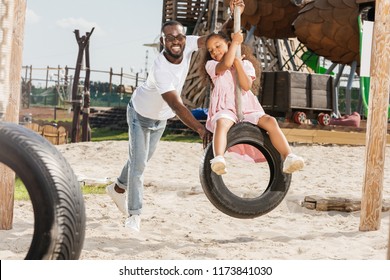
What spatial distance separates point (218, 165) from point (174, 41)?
96cm

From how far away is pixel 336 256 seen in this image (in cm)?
441

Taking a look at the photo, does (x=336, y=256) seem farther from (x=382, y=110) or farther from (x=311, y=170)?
(x=311, y=170)

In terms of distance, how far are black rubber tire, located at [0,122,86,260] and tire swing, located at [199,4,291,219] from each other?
1379 mm

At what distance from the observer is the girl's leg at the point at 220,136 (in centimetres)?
347

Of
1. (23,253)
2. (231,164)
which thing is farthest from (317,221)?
(231,164)

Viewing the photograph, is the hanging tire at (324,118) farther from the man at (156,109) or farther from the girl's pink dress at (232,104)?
the girl's pink dress at (232,104)

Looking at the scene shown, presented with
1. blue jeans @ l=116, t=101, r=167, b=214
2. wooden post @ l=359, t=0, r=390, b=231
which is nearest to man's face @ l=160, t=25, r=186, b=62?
blue jeans @ l=116, t=101, r=167, b=214

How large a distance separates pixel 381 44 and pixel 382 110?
0.52m

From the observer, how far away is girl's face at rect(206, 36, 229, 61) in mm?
3793

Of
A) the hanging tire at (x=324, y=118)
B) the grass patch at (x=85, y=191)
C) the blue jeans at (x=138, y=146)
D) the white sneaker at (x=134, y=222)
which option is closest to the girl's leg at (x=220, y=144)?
the blue jeans at (x=138, y=146)

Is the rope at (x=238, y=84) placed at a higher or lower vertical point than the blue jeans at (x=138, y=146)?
higher

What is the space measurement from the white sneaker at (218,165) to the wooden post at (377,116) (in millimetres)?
1964

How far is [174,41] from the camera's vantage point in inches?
155

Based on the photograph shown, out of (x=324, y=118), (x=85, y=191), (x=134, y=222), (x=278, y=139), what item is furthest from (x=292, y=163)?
(x=324, y=118)
